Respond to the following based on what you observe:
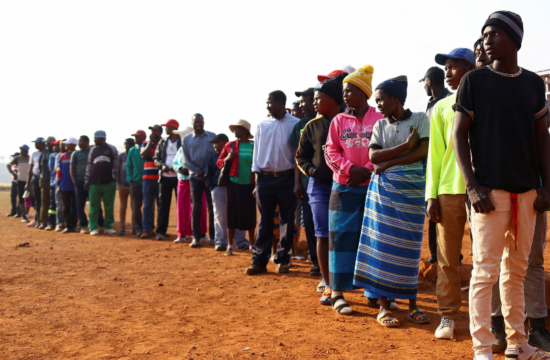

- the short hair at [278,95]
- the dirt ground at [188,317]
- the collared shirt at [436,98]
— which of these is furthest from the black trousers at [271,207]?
the collared shirt at [436,98]

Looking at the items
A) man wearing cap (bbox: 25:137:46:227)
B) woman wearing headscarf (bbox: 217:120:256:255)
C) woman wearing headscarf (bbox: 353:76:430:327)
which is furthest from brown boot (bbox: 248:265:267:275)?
man wearing cap (bbox: 25:137:46:227)

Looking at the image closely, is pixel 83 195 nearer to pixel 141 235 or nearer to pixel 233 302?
pixel 141 235

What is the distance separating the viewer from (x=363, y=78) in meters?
4.34

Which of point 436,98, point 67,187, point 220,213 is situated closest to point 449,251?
point 436,98

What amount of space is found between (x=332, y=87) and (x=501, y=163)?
249cm

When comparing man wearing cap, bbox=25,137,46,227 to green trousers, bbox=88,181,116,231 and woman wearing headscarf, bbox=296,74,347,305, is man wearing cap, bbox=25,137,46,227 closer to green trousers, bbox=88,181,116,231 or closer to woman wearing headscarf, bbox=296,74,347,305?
green trousers, bbox=88,181,116,231

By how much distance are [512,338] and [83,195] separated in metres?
10.9

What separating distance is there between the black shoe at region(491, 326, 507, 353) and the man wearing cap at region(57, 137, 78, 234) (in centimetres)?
1115

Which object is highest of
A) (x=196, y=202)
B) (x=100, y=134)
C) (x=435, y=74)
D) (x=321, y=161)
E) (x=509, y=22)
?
(x=435, y=74)

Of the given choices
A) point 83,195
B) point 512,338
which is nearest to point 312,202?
point 512,338

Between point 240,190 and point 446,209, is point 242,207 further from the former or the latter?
point 446,209

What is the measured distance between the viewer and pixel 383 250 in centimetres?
396

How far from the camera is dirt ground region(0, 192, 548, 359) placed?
11.1ft

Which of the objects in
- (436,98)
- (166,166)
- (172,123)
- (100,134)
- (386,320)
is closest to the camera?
(386,320)
